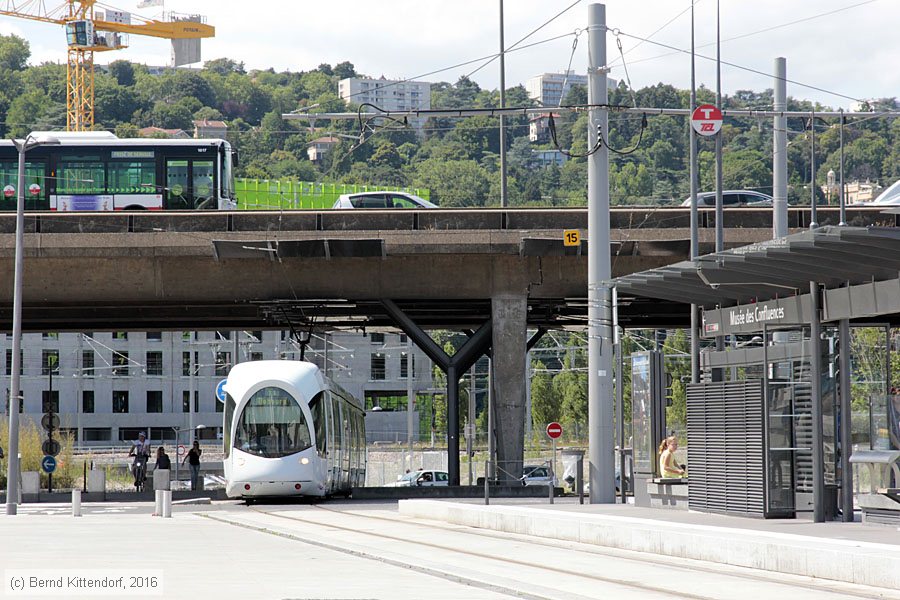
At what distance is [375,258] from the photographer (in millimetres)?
38844

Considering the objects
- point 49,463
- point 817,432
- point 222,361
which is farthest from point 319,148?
point 817,432

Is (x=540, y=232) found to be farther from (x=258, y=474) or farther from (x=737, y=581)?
(x=737, y=581)

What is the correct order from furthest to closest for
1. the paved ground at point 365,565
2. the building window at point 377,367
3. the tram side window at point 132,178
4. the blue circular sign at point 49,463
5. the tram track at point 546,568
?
1. the building window at point 377,367
2. the tram side window at point 132,178
3. the blue circular sign at point 49,463
4. the tram track at point 546,568
5. the paved ground at point 365,565

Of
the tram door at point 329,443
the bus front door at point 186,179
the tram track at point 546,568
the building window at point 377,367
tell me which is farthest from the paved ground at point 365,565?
the building window at point 377,367

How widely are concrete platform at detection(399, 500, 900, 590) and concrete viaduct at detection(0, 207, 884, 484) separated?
14.0 meters

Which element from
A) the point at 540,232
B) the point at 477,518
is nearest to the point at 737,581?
the point at 477,518

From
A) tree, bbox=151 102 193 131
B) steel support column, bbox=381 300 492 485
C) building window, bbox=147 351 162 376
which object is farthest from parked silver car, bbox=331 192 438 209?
tree, bbox=151 102 193 131

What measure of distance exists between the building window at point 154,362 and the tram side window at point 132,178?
61.7 metres

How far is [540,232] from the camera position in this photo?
37.7 metres

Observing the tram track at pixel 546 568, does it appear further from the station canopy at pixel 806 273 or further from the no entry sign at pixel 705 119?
the no entry sign at pixel 705 119

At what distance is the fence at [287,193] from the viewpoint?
5234 centimetres

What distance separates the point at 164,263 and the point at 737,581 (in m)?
26.9

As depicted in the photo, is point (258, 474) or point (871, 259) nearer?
point (871, 259)

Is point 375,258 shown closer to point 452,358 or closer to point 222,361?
point 452,358
